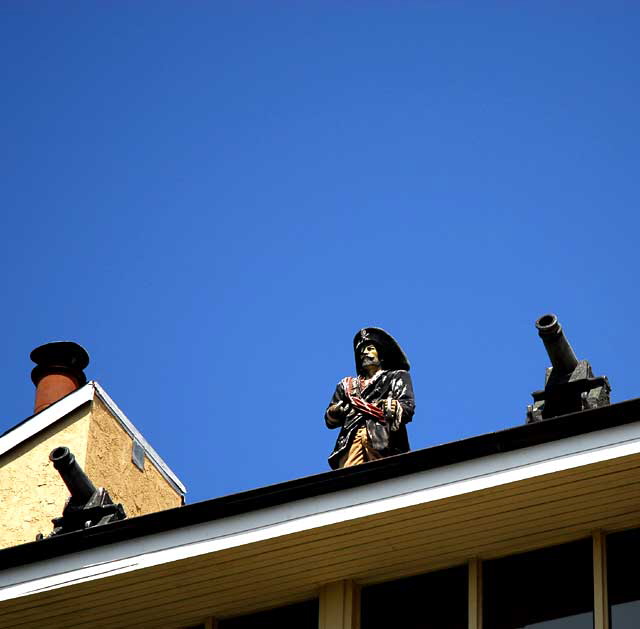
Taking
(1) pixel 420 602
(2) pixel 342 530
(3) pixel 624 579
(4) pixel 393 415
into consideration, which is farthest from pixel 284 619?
(4) pixel 393 415

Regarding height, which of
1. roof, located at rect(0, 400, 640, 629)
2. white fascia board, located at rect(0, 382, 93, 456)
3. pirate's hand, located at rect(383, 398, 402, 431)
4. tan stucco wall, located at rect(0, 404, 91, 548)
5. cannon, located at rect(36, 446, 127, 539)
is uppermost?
white fascia board, located at rect(0, 382, 93, 456)

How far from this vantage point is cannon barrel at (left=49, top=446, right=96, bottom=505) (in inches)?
679

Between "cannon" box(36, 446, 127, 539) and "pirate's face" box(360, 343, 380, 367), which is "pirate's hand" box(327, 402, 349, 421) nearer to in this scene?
"pirate's face" box(360, 343, 380, 367)

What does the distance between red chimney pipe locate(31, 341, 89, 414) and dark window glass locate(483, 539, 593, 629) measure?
10334 millimetres

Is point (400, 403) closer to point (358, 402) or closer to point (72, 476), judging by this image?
point (358, 402)

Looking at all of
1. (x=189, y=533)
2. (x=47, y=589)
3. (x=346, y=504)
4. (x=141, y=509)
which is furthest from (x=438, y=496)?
(x=141, y=509)

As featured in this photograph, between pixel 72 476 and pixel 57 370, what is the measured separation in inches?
285

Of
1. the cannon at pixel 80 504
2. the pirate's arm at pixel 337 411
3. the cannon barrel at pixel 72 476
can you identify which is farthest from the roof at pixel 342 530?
the pirate's arm at pixel 337 411

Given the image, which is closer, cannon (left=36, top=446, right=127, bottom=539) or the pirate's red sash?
cannon (left=36, top=446, right=127, bottom=539)

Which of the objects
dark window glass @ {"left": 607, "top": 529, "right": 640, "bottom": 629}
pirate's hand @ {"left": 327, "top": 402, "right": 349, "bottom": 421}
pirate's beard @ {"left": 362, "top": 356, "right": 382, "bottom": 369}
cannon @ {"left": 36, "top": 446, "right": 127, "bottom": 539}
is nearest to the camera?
dark window glass @ {"left": 607, "top": 529, "right": 640, "bottom": 629}

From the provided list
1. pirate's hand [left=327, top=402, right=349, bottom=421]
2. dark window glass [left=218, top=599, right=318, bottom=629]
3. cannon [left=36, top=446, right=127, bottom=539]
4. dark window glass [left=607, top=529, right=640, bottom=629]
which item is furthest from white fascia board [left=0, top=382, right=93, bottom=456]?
dark window glass [left=607, top=529, right=640, bottom=629]

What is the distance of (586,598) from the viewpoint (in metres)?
14.3

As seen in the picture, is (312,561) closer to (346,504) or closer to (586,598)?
(346,504)

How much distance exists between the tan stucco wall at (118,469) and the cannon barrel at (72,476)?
4864 mm
